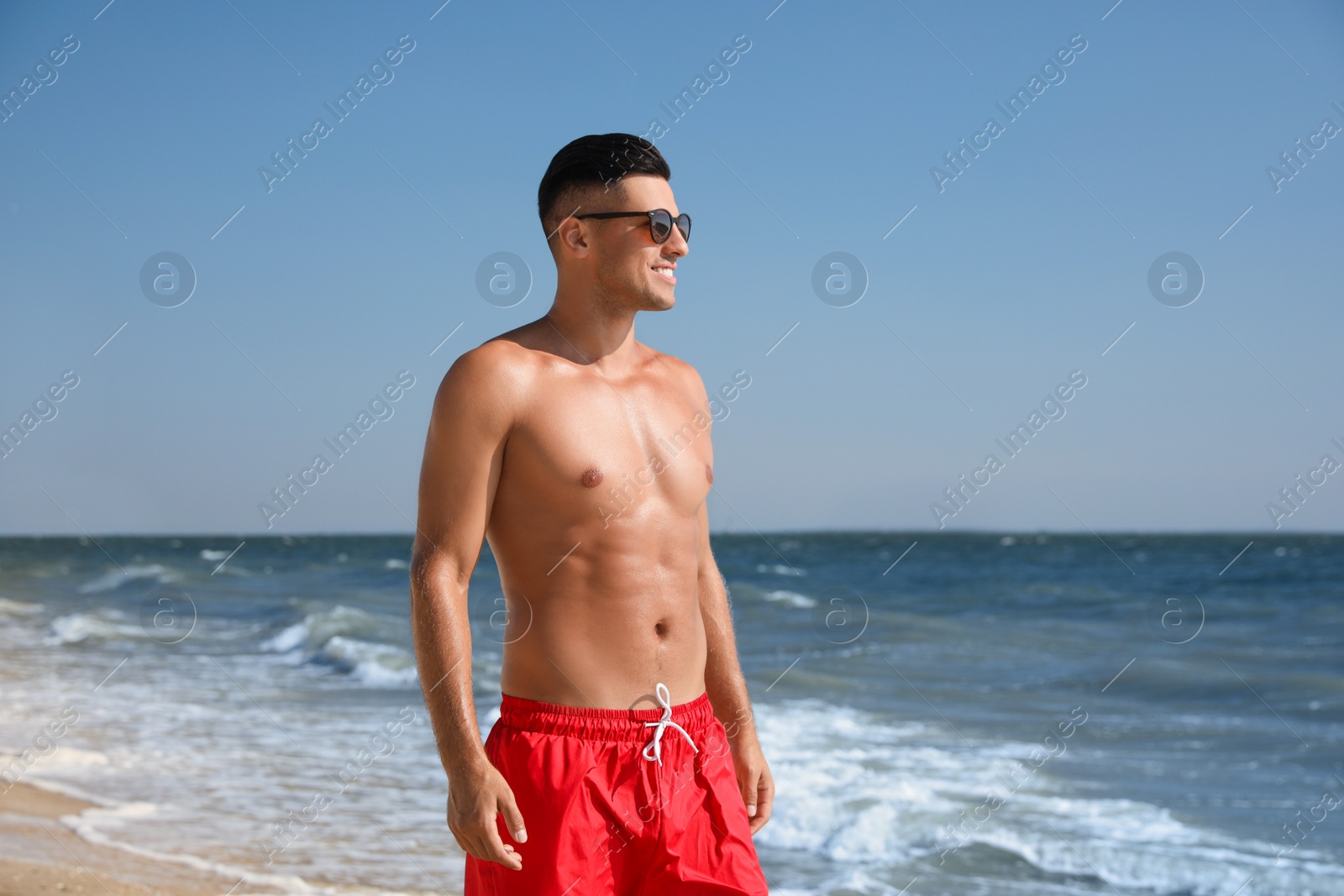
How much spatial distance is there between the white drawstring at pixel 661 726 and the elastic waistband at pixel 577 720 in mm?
11

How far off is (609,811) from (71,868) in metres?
3.92

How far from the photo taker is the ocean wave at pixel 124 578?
2479 centimetres

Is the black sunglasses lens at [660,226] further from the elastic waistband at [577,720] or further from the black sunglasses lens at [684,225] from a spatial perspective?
the elastic waistband at [577,720]

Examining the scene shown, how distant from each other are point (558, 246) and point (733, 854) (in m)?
1.19

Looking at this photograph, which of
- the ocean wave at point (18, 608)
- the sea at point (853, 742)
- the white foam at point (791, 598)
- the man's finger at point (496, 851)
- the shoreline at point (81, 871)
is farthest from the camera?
the white foam at point (791, 598)

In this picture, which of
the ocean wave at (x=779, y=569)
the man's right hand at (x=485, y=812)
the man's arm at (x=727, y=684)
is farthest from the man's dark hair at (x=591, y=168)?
the ocean wave at (x=779, y=569)

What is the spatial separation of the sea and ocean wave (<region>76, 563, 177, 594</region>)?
197 inches

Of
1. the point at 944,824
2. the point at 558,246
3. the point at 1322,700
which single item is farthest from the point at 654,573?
the point at 1322,700

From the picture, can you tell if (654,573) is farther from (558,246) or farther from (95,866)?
(95,866)

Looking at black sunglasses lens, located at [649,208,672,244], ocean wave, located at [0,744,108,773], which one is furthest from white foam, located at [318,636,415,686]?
black sunglasses lens, located at [649,208,672,244]

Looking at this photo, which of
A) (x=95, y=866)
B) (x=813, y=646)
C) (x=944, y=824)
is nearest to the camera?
(x=95, y=866)

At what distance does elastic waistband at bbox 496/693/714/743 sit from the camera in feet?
7.06

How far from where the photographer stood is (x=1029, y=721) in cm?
973

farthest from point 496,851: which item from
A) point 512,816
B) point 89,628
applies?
point 89,628
